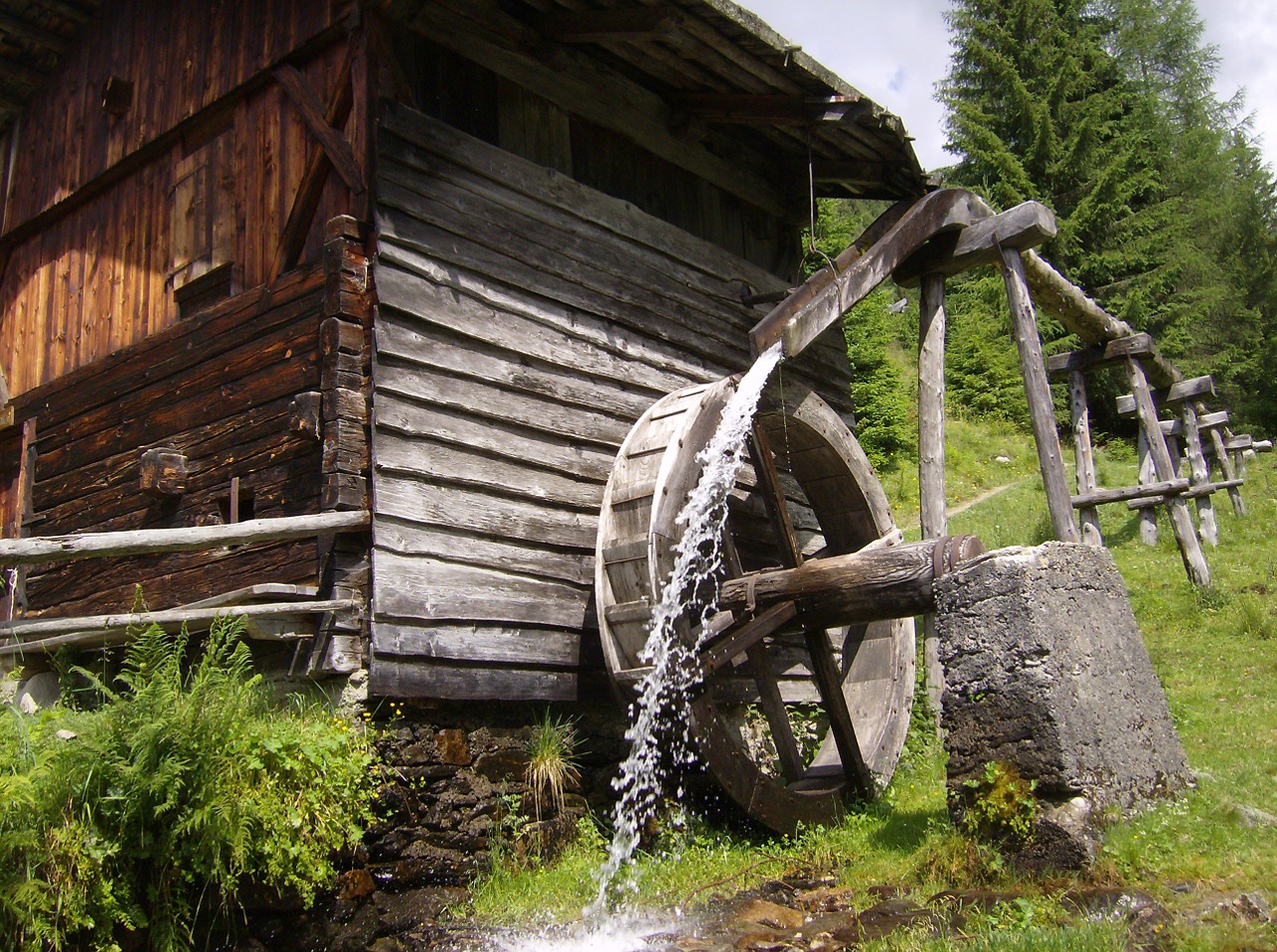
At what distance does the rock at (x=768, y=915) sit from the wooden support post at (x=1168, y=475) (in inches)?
230

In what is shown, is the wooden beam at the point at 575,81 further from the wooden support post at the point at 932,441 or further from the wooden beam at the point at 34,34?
the wooden beam at the point at 34,34

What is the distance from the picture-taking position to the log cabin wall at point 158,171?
6.08 m

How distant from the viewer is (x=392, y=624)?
517 cm

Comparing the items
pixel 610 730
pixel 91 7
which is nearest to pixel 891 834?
pixel 610 730

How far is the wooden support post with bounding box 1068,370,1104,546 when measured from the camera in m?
9.37

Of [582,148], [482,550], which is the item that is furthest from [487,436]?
[582,148]

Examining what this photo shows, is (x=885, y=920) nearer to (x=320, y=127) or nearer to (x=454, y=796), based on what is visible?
(x=454, y=796)

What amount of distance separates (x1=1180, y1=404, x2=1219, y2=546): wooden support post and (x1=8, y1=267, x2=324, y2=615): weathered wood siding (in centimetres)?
901

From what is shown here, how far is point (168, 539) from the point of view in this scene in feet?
15.2

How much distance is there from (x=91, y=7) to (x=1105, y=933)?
8.49 m

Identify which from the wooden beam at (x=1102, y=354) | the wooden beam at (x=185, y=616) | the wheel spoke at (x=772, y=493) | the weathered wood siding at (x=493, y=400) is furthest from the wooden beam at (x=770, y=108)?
the wooden beam at (x=185, y=616)

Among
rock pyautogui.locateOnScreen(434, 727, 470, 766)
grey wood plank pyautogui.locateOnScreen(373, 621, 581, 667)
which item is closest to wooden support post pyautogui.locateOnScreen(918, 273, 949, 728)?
grey wood plank pyautogui.locateOnScreen(373, 621, 581, 667)

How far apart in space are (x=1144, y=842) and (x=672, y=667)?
95.6 inches

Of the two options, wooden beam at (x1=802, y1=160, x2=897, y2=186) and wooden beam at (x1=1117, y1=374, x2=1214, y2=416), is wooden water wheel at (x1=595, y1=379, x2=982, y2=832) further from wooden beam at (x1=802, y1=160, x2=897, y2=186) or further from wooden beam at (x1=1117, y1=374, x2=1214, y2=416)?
wooden beam at (x1=1117, y1=374, x2=1214, y2=416)
